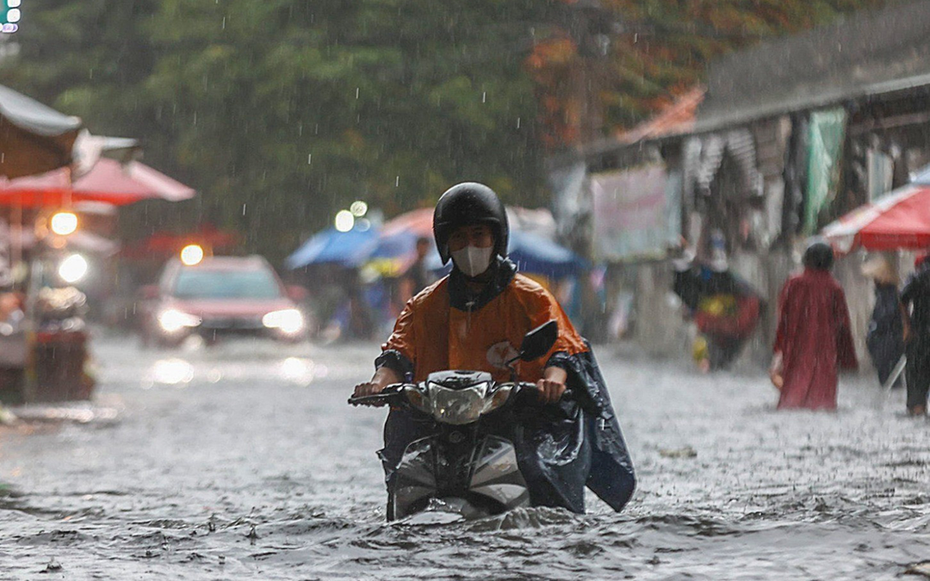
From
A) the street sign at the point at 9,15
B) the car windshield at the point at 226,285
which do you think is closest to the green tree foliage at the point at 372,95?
the car windshield at the point at 226,285

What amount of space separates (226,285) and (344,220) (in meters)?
10.6

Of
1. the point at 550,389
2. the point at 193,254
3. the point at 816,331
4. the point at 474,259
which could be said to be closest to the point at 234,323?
the point at 193,254

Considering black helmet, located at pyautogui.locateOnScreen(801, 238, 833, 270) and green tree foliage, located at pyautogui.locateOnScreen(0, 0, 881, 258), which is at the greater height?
green tree foliage, located at pyautogui.locateOnScreen(0, 0, 881, 258)

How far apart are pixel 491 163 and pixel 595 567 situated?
A: 3338 cm

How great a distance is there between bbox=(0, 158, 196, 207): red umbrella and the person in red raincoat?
625 cm

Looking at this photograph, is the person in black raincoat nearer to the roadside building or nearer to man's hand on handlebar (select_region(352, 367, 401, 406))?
the roadside building

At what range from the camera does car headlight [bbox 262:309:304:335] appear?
28.0m

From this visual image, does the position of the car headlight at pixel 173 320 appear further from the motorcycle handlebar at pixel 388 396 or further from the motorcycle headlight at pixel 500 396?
the motorcycle headlight at pixel 500 396

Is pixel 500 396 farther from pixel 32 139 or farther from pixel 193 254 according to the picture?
pixel 193 254

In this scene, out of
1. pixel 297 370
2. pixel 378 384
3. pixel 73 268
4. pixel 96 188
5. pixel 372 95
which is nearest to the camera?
pixel 378 384

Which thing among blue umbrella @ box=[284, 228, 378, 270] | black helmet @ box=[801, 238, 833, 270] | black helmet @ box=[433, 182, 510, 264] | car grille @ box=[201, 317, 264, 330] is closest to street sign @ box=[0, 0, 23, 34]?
black helmet @ box=[433, 182, 510, 264]

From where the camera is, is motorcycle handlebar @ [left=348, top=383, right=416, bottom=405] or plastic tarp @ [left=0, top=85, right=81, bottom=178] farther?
plastic tarp @ [left=0, top=85, right=81, bottom=178]

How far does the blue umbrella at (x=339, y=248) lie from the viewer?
36.8 m

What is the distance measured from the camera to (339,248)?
3731cm
